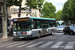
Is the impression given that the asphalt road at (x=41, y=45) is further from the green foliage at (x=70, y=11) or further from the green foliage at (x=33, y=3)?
the green foliage at (x=70, y=11)

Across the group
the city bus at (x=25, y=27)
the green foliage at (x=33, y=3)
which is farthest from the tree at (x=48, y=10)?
the city bus at (x=25, y=27)

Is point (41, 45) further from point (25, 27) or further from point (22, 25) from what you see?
point (22, 25)

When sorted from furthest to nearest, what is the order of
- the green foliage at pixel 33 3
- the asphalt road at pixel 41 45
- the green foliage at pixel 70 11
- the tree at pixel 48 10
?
the tree at pixel 48 10 < the green foliage at pixel 70 11 < the green foliage at pixel 33 3 < the asphalt road at pixel 41 45

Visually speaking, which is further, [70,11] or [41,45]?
[70,11]

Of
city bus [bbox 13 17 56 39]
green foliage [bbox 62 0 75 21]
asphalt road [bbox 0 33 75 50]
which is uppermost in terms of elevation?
green foliage [bbox 62 0 75 21]

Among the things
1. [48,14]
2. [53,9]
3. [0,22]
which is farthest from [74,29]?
[53,9]

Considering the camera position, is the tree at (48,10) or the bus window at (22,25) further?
the tree at (48,10)

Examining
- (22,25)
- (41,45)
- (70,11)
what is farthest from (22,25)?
(70,11)

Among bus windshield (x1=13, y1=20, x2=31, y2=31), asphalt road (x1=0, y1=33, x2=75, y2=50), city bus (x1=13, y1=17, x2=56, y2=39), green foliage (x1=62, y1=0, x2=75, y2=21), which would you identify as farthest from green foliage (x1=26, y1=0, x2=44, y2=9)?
green foliage (x1=62, y1=0, x2=75, y2=21)

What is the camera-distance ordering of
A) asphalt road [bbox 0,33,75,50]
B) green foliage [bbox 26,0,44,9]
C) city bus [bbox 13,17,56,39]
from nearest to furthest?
1. asphalt road [bbox 0,33,75,50]
2. city bus [bbox 13,17,56,39]
3. green foliage [bbox 26,0,44,9]

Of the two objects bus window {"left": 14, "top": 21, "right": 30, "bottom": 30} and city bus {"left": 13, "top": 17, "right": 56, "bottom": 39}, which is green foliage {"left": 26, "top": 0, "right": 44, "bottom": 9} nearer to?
city bus {"left": 13, "top": 17, "right": 56, "bottom": 39}

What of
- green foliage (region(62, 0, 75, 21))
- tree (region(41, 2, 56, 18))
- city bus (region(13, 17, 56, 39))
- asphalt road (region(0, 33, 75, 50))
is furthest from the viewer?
tree (region(41, 2, 56, 18))

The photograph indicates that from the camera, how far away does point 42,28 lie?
19.4 m

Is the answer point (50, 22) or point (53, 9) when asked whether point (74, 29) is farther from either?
point (53, 9)
